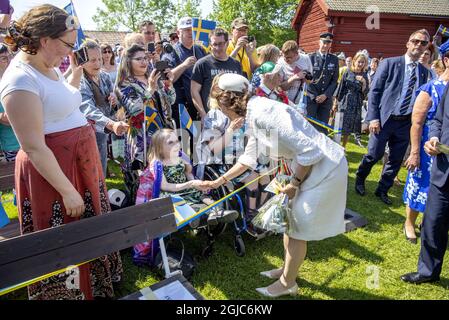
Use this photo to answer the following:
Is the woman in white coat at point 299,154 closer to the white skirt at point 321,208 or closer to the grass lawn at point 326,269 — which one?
the white skirt at point 321,208

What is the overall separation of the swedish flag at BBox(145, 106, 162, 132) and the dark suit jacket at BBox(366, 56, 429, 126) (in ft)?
9.53

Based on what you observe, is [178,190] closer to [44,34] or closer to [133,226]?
[133,226]

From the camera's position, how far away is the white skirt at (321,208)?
2.25 meters

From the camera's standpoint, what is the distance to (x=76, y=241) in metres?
1.77

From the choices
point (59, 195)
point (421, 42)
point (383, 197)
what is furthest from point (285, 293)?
point (421, 42)

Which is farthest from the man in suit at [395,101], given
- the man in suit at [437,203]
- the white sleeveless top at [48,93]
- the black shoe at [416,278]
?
the white sleeveless top at [48,93]

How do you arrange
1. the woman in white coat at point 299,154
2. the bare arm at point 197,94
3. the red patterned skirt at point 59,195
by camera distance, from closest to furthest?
the red patterned skirt at point 59,195, the woman in white coat at point 299,154, the bare arm at point 197,94

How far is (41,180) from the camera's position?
1.88m

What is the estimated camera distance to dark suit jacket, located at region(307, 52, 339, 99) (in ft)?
19.9

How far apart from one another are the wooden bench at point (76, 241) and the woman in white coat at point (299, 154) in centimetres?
83

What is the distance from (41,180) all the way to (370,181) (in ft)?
16.4

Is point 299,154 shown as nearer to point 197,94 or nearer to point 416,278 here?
point 416,278

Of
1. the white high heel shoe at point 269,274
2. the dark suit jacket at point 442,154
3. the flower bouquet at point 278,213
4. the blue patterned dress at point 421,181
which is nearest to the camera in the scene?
the flower bouquet at point 278,213

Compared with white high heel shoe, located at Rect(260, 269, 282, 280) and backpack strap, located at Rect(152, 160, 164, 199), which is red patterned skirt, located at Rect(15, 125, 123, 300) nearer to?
backpack strap, located at Rect(152, 160, 164, 199)
